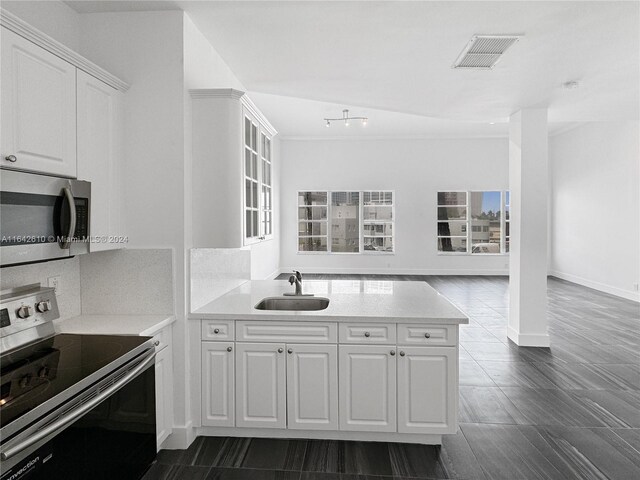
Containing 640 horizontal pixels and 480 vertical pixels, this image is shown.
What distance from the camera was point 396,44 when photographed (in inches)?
117

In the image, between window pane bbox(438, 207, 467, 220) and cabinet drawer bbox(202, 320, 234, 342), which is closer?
cabinet drawer bbox(202, 320, 234, 342)

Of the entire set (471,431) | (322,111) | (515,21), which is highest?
(322,111)

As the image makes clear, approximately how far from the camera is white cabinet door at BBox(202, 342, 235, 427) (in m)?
2.53

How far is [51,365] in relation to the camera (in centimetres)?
164

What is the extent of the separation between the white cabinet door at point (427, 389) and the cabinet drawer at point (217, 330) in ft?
3.45

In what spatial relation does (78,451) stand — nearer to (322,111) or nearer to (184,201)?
(184,201)

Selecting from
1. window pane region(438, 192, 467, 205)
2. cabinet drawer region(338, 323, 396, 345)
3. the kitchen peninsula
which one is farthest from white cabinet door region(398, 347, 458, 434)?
window pane region(438, 192, 467, 205)

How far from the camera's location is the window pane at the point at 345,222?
397 inches

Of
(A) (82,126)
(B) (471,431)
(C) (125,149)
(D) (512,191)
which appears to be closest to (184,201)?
(C) (125,149)

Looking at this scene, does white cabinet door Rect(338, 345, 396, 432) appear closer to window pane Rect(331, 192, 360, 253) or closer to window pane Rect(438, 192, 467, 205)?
window pane Rect(331, 192, 360, 253)

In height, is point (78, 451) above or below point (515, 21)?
below

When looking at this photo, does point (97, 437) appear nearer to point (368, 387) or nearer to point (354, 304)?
point (368, 387)

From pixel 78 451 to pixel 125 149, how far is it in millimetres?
1734

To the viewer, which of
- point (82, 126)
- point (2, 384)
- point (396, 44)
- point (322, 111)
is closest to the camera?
point (2, 384)
